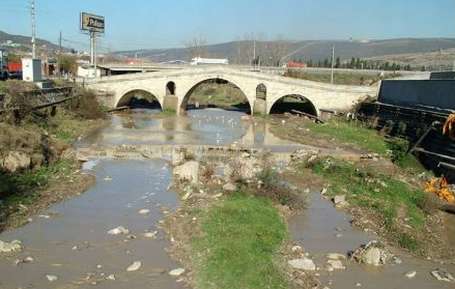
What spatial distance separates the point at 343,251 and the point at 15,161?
11574 millimetres

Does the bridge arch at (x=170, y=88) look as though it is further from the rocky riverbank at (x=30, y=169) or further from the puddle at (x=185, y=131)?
the rocky riverbank at (x=30, y=169)

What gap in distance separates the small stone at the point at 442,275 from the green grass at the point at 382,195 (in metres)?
1.44

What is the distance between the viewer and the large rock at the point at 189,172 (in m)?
18.7

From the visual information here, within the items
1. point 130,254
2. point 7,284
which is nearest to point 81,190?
point 130,254

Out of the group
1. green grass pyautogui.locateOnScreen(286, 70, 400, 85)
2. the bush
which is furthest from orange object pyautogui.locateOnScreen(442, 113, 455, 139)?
green grass pyautogui.locateOnScreen(286, 70, 400, 85)

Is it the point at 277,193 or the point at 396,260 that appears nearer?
the point at 396,260

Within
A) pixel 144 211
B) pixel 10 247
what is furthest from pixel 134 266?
pixel 144 211

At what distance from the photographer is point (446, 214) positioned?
1673 cm

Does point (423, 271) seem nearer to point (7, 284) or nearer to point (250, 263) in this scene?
point (250, 263)

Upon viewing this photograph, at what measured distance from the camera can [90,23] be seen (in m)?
68.9

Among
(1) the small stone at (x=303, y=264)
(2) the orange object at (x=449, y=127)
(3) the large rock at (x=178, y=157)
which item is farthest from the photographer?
(2) the orange object at (x=449, y=127)

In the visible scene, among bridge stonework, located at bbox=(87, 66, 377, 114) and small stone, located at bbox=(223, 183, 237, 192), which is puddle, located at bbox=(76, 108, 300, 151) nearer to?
bridge stonework, located at bbox=(87, 66, 377, 114)

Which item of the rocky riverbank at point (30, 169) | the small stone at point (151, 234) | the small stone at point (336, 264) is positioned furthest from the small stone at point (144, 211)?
the small stone at point (336, 264)

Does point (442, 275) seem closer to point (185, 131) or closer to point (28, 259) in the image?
point (28, 259)
